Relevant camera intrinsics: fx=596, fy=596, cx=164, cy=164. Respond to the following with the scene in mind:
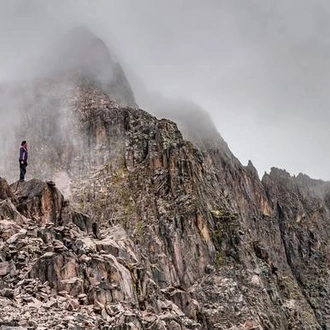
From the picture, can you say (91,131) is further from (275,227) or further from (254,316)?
(275,227)

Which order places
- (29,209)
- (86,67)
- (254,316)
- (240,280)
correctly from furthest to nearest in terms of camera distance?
1. (86,67)
2. (240,280)
3. (254,316)
4. (29,209)

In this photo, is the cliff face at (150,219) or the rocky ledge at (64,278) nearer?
the rocky ledge at (64,278)

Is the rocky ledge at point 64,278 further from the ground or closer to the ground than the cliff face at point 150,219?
closer to the ground

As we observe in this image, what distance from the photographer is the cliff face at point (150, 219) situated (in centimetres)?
5419

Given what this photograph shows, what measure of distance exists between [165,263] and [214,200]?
112ft

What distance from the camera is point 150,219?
398 feet

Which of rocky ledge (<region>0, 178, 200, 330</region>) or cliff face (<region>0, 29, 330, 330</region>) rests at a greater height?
cliff face (<region>0, 29, 330, 330</region>)

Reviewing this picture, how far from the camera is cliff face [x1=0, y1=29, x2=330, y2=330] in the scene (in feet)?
178

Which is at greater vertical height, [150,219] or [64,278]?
[150,219]

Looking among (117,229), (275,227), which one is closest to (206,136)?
(275,227)

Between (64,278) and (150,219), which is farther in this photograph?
(150,219)

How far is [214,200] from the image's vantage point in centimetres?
14412

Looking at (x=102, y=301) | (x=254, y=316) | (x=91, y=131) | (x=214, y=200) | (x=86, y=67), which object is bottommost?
(x=102, y=301)

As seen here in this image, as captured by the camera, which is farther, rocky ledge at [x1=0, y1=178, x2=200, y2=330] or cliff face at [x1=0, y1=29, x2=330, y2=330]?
cliff face at [x1=0, y1=29, x2=330, y2=330]
